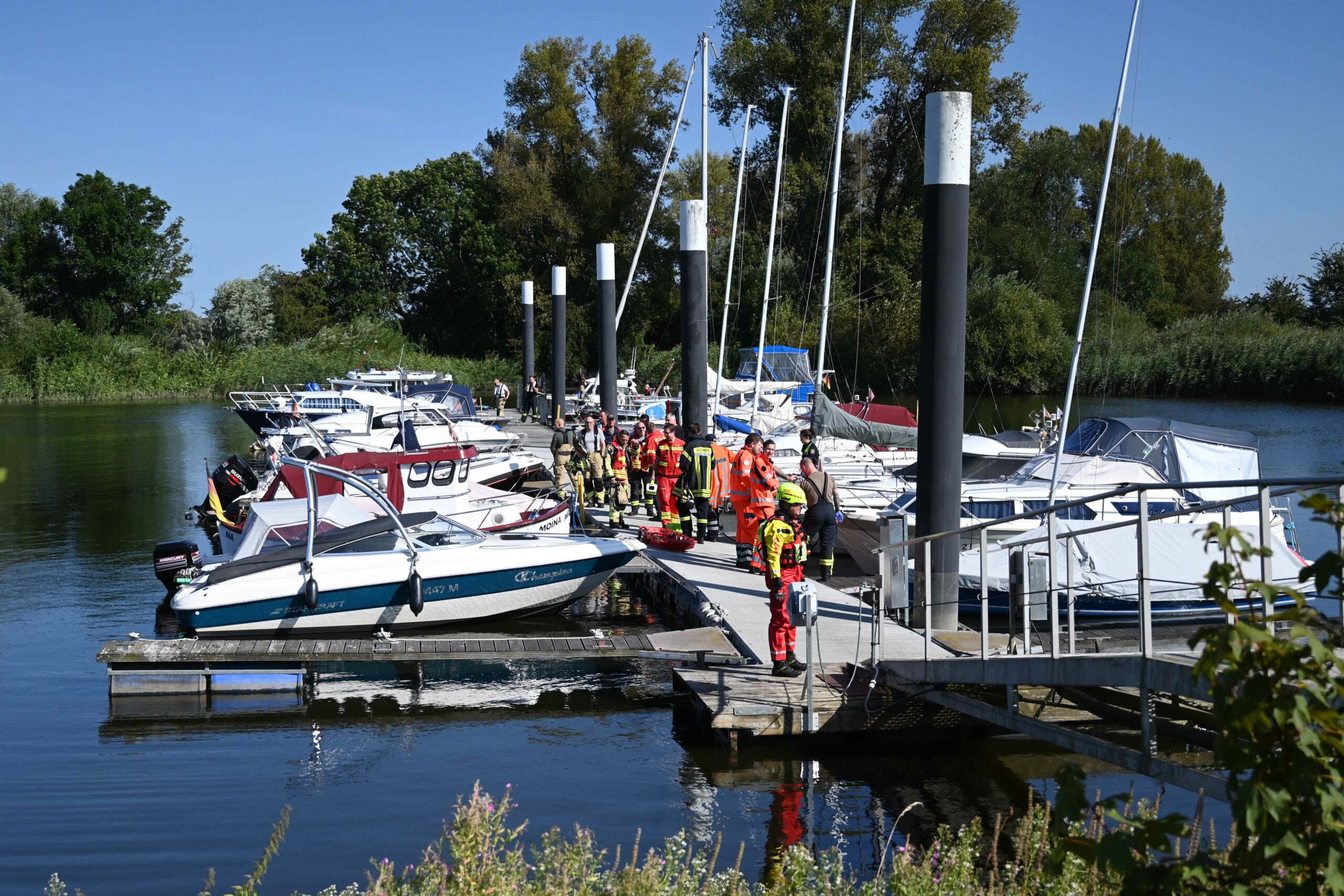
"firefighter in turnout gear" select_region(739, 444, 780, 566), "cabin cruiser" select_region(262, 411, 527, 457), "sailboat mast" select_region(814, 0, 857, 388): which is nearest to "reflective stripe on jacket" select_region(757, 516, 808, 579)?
"firefighter in turnout gear" select_region(739, 444, 780, 566)

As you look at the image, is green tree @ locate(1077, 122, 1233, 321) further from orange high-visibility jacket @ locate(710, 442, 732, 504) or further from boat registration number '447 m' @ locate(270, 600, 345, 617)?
boat registration number '447 m' @ locate(270, 600, 345, 617)

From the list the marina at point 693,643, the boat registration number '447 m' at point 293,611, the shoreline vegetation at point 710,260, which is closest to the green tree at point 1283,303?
the shoreline vegetation at point 710,260

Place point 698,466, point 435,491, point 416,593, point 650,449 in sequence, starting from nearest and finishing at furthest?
point 416,593
point 698,466
point 650,449
point 435,491

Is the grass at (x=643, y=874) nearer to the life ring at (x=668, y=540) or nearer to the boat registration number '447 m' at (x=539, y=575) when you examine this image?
the boat registration number '447 m' at (x=539, y=575)

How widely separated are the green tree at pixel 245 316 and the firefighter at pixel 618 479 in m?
55.0

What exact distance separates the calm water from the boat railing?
4.45ft

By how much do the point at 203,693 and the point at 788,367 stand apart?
3112cm

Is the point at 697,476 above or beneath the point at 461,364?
beneath

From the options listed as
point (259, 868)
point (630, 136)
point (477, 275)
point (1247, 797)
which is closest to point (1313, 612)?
point (1247, 797)

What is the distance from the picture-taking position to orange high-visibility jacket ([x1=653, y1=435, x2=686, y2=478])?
1777 centimetres

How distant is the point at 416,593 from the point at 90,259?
235ft

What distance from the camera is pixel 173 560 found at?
1664cm

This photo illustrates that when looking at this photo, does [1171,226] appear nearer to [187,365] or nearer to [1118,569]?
[187,365]

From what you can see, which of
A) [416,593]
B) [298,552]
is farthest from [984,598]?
[298,552]
